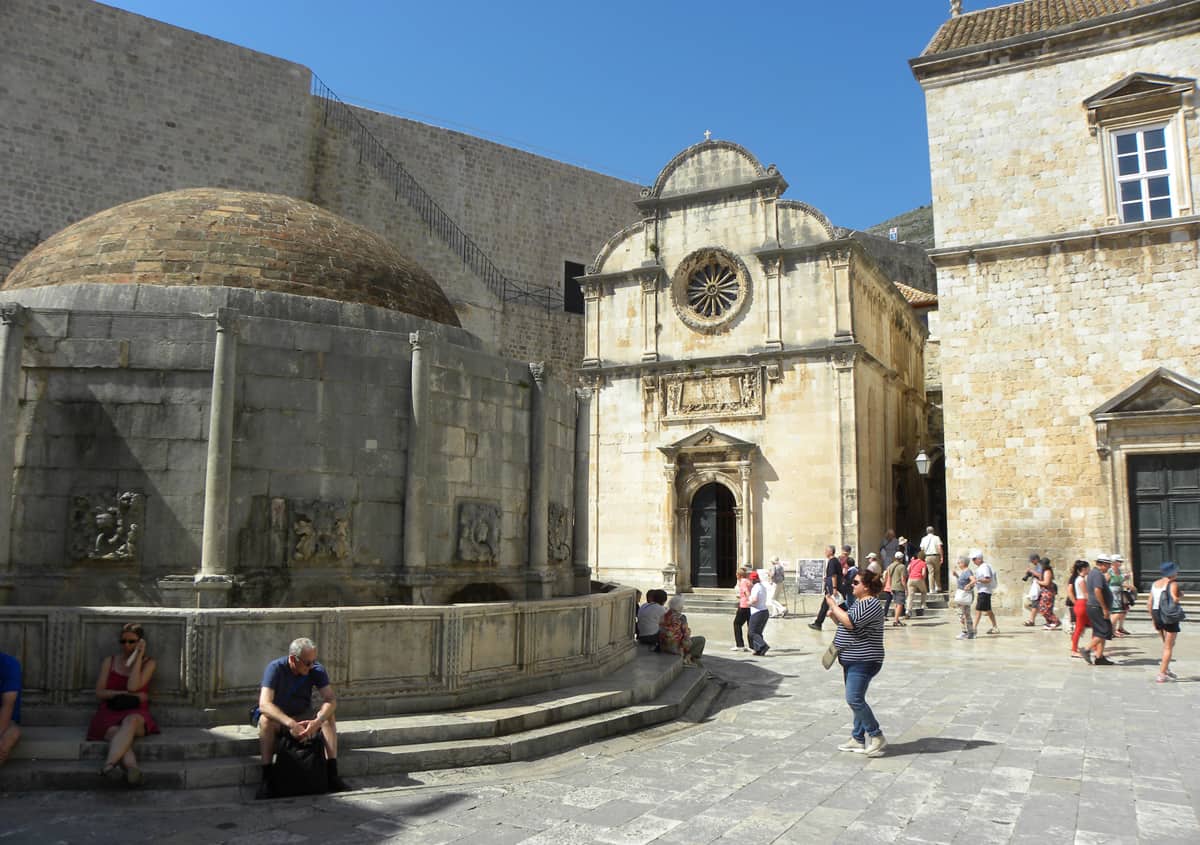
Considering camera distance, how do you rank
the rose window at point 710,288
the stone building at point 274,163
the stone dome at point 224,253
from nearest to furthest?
the stone dome at point 224,253, the stone building at point 274,163, the rose window at point 710,288

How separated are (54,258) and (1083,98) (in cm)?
1884

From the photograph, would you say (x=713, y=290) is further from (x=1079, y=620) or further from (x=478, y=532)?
(x=478, y=532)

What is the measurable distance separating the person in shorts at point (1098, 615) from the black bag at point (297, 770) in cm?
1024

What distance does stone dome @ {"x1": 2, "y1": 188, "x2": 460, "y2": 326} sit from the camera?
29.3 ft

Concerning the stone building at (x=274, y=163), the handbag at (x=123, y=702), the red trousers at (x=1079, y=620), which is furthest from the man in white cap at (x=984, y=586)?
the stone building at (x=274, y=163)

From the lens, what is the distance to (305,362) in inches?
317

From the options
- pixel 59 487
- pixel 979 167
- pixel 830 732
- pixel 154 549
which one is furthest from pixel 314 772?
pixel 979 167

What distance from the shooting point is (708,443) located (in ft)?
77.4

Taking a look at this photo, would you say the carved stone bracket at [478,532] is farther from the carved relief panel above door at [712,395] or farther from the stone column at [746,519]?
the carved relief panel above door at [712,395]

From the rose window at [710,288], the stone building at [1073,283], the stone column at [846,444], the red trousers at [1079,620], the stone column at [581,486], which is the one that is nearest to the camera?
the stone column at [581,486]

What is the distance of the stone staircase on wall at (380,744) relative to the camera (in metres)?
5.94

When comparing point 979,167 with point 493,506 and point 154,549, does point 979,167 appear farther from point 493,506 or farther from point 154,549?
point 154,549

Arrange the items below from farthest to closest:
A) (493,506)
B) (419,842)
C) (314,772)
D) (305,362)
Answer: (493,506), (305,362), (314,772), (419,842)

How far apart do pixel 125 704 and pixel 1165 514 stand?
17912 mm
